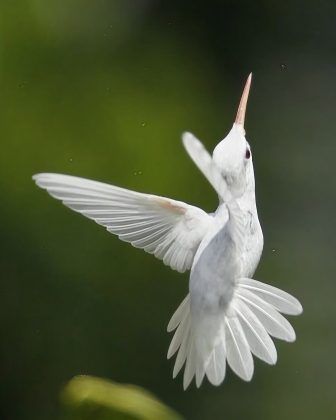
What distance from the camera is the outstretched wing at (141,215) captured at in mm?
457

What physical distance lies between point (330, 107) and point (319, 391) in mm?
287

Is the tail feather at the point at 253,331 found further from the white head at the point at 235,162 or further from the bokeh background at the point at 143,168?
the bokeh background at the point at 143,168

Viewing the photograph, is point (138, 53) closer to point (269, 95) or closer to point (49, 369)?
point (269, 95)

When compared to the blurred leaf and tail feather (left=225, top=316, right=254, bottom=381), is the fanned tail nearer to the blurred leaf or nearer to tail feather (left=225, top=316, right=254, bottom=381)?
tail feather (left=225, top=316, right=254, bottom=381)

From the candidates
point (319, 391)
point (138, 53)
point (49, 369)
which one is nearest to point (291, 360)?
point (319, 391)

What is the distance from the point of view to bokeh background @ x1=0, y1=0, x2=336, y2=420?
819mm

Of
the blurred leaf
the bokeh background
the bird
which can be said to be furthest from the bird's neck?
the bokeh background

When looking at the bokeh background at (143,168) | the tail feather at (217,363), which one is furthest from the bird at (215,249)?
the bokeh background at (143,168)

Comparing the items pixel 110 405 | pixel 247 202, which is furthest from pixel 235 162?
pixel 110 405

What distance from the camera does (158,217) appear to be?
487mm

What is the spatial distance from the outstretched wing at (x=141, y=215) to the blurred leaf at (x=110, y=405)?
6.3 inches

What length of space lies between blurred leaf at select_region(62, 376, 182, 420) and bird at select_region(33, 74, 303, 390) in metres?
0.15

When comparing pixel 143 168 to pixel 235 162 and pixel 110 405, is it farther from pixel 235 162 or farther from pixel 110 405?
pixel 110 405

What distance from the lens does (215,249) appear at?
1.50 feet
